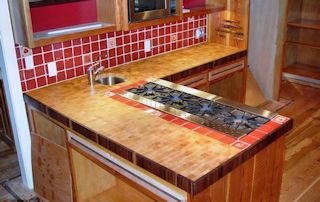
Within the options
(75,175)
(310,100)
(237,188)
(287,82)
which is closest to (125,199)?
(75,175)

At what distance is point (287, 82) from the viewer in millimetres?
5395

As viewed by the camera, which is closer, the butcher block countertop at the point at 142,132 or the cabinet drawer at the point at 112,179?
the butcher block countertop at the point at 142,132

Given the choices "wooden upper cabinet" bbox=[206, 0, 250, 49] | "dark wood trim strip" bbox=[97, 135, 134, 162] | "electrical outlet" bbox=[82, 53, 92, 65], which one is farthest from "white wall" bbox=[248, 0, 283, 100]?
"dark wood trim strip" bbox=[97, 135, 134, 162]

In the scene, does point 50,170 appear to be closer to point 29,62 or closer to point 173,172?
point 29,62

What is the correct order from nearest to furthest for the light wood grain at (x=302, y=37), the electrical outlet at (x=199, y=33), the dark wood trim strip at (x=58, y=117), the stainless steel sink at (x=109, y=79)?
1. the dark wood trim strip at (x=58, y=117)
2. the stainless steel sink at (x=109, y=79)
3. the electrical outlet at (x=199, y=33)
4. the light wood grain at (x=302, y=37)

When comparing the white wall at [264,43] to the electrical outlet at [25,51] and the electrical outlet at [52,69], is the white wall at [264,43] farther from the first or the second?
the electrical outlet at [25,51]

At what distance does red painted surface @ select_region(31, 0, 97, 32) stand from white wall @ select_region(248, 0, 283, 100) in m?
2.39

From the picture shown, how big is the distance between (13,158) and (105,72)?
130 centimetres

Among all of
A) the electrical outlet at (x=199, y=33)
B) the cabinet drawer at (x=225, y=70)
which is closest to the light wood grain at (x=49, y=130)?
the cabinet drawer at (x=225, y=70)

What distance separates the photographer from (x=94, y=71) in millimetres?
2984

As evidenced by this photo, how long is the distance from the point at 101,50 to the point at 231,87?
4.81 feet

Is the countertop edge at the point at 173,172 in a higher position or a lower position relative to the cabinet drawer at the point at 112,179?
higher

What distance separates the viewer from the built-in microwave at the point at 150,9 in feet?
9.51

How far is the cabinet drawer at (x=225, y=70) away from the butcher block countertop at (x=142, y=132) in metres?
0.47
